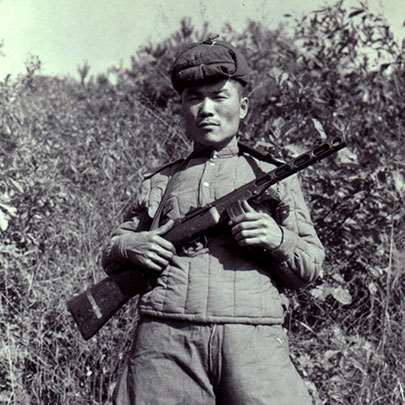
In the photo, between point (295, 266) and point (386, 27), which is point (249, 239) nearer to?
point (295, 266)

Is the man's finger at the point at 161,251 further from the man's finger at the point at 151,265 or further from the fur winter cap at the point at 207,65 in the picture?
the fur winter cap at the point at 207,65

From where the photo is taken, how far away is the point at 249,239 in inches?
88.6

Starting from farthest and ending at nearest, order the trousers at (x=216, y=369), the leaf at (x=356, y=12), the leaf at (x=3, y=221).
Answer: the leaf at (x=356, y=12) → the leaf at (x=3, y=221) → the trousers at (x=216, y=369)

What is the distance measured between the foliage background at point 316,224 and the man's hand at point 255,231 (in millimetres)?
1453

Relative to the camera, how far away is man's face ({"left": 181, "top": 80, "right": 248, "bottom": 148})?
2494 millimetres

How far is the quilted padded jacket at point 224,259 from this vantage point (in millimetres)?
2293

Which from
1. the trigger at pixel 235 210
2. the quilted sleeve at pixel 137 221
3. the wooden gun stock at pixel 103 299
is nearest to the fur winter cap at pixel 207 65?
the quilted sleeve at pixel 137 221

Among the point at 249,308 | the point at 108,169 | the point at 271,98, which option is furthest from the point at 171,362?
the point at 271,98

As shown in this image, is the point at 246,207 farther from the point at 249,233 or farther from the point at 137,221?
the point at 137,221

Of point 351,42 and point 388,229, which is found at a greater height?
point 351,42

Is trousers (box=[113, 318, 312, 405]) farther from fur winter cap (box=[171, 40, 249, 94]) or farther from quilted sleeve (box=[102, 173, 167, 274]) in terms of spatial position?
fur winter cap (box=[171, 40, 249, 94])

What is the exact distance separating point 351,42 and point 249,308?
12.2 feet

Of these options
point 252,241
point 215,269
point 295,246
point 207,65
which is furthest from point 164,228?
point 207,65

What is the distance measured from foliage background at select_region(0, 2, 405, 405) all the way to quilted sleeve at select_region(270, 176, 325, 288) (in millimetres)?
1251
